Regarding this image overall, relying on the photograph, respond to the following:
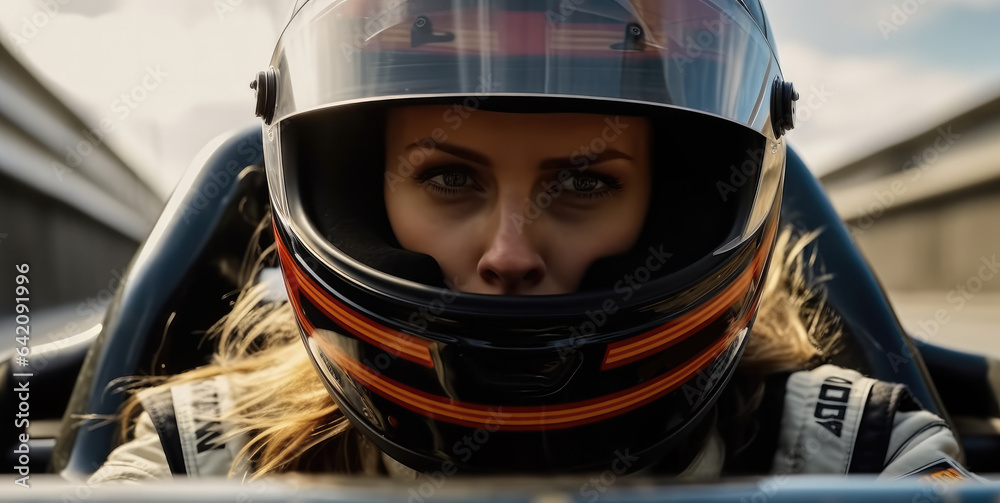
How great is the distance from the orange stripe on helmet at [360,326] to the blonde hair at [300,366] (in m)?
0.18

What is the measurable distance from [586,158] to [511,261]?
152 millimetres

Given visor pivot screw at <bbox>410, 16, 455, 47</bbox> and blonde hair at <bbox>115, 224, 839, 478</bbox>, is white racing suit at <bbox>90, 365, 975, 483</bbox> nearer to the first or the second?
blonde hair at <bbox>115, 224, 839, 478</bbox>

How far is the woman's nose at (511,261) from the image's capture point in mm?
818

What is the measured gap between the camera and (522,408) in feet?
2.66

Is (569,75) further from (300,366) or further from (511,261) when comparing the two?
(300,366)

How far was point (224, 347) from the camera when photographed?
1.29 meters

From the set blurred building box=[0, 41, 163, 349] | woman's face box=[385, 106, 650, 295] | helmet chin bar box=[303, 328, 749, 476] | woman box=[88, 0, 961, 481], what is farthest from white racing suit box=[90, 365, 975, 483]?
blurred building box=[0, 41, 163, 349]

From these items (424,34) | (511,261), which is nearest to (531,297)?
(511,261)

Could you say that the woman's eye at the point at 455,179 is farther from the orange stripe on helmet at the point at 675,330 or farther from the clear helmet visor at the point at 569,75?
the orange stripe on helmet at the point at 675,330

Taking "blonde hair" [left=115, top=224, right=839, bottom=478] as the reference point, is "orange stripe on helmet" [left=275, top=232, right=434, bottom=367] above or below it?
above

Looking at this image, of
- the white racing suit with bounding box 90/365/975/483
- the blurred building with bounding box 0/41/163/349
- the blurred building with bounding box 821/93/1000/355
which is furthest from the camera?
the blurred building with bounding box 821/93/1000/355

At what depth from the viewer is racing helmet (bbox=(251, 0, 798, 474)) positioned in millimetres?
809

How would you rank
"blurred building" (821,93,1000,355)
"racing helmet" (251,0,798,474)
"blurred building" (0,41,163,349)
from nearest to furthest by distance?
"racing helmet" (251,0,798,474), "blurred building" (0,41,163,349), "blurred building" (821,93,1000,355)

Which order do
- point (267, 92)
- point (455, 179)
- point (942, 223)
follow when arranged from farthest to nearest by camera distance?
point (942, 223) → point (267, 92) → point (455, 179)
